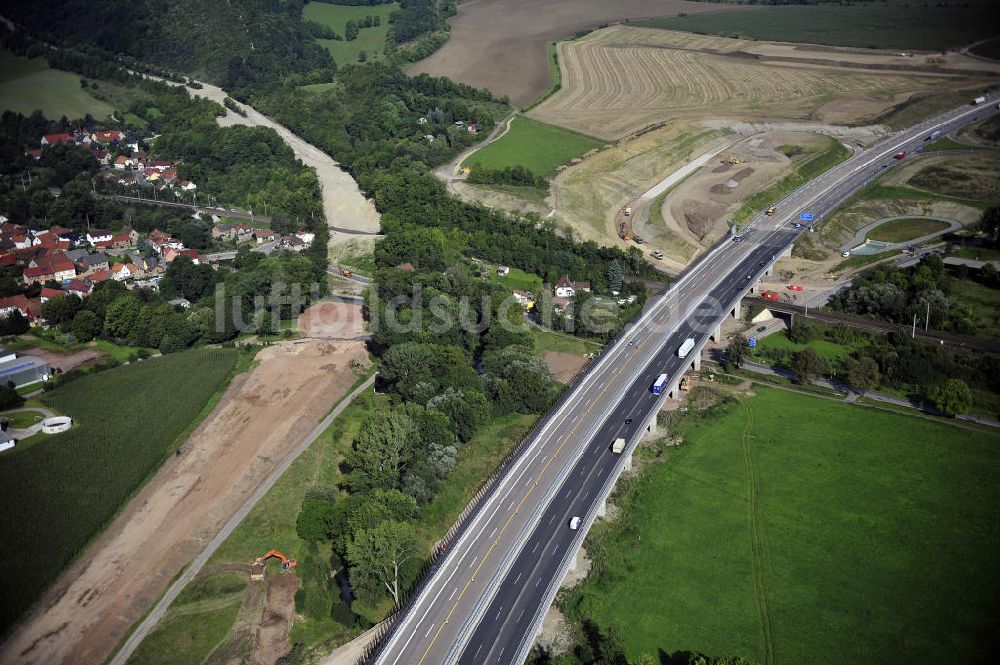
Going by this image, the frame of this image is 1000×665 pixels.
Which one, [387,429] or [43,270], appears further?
[43,270]

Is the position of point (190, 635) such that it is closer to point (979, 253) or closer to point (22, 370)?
point (22, 370)

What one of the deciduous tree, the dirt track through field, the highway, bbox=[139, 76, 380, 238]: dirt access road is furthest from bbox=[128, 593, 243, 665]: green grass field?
bbox=[139, 76, 380, 238]: dirt access road

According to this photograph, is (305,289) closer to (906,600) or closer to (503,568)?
(503,568)

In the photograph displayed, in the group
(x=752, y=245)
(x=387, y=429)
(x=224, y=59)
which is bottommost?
(x=387, y=429)

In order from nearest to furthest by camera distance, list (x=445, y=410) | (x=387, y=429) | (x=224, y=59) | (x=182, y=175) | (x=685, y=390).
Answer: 1. (x=387, y=429)
2. (x=445, y=410)
3. (x=685, y=390)
4. (x=182, y=175)
5. (x=224, y=59)

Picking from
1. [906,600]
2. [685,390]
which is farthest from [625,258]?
[906,600]

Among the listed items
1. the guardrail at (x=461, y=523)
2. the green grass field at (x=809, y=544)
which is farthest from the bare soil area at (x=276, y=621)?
the green grass field at (x=809, y=544)

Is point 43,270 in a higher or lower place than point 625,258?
lower

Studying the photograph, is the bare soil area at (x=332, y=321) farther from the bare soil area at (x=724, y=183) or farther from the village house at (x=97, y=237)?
the bare soil area at (x=724, y=183)
